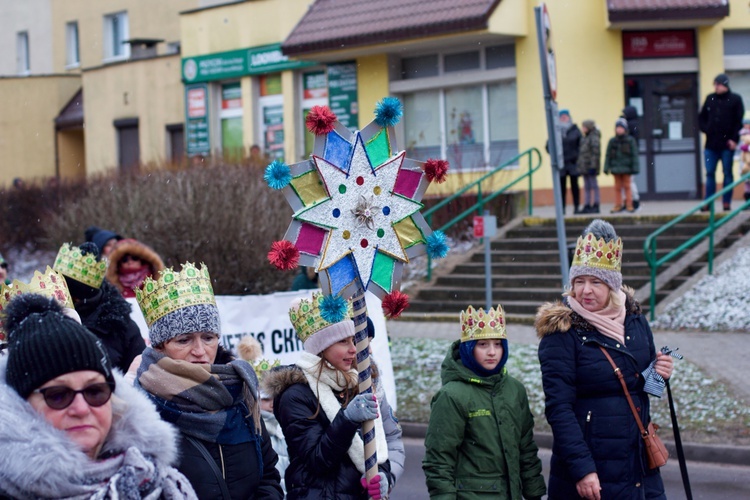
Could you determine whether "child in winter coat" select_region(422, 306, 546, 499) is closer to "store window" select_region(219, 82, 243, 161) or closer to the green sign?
the green sign

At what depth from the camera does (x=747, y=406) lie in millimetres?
10266

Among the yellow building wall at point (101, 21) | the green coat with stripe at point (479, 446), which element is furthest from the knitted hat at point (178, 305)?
the yellow building wall at point (101, 21)

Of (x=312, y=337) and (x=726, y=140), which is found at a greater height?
(x=726, y=140)

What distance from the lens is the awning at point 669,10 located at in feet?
71.7

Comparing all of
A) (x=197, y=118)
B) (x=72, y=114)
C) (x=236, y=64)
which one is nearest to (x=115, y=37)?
(x=72, y=114)

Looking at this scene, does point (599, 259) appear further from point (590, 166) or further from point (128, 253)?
point (590, 166)

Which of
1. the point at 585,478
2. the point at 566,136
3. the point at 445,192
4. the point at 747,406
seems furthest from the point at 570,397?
the point at 445,192

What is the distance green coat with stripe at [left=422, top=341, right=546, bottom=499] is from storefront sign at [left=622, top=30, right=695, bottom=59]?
740 inches

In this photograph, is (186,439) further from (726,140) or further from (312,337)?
(726,140)

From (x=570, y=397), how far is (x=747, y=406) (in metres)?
5.29

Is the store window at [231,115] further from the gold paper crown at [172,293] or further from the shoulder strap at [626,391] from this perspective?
the gold paper crown at [172,293]

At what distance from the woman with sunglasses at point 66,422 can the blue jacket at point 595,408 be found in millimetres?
2631

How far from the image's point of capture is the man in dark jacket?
17.6 meters

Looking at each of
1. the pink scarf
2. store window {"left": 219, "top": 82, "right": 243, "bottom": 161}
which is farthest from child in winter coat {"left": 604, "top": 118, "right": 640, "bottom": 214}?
the pink scarf
